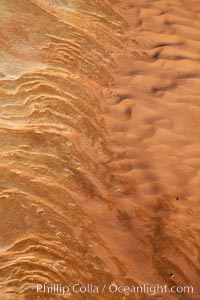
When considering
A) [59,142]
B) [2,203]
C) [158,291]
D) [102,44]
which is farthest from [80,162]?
[102,44]

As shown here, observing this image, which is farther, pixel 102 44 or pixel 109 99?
pixel 102 44

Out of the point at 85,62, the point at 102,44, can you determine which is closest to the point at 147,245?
the point at 85,62

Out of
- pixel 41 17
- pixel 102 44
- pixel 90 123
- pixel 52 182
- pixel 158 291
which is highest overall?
pixel 41 17

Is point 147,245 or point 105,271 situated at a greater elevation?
point 147,245

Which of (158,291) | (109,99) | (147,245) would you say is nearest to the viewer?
(158,291)

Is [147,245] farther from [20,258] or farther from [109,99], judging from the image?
[109,99]

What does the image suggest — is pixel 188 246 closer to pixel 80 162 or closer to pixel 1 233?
pixel 80 162

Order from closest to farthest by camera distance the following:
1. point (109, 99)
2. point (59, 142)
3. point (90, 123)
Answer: point (59, 142)
point (90, 123)
point (109, 99)
